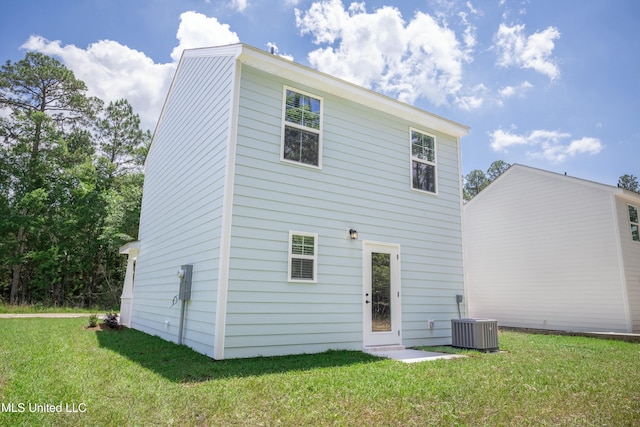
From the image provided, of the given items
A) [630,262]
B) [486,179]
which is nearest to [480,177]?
[486,179]

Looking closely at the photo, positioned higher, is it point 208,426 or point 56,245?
point 56,245

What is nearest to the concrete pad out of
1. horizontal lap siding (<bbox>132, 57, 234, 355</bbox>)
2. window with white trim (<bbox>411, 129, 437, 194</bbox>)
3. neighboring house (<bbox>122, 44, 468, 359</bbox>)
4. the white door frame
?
the white door frame

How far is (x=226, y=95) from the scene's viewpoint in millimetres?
7055

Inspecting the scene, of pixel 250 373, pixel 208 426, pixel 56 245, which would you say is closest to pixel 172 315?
pixel 250 373

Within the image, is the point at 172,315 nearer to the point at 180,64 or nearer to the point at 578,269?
the point at 180,64

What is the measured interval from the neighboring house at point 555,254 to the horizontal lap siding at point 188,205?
8.99 metres

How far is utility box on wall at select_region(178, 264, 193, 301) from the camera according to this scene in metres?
7.28

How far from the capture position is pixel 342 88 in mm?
7953

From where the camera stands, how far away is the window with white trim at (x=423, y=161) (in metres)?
9.23

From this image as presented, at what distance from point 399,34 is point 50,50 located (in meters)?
21.0

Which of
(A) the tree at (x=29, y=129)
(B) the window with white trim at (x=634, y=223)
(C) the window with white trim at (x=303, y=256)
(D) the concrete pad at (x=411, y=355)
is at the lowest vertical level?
(D) the concrete pad at (x=411, y=355)

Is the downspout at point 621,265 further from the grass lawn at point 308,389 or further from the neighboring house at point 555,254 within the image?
the grass lawn at point 308,389

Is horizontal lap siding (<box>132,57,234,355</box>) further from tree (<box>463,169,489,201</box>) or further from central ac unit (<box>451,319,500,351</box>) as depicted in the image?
tree (<box>463,169,489,201</box>)

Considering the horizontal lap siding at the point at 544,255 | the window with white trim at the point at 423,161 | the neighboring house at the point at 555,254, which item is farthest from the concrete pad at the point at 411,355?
the horizontal lap siding at the point at 544,255
